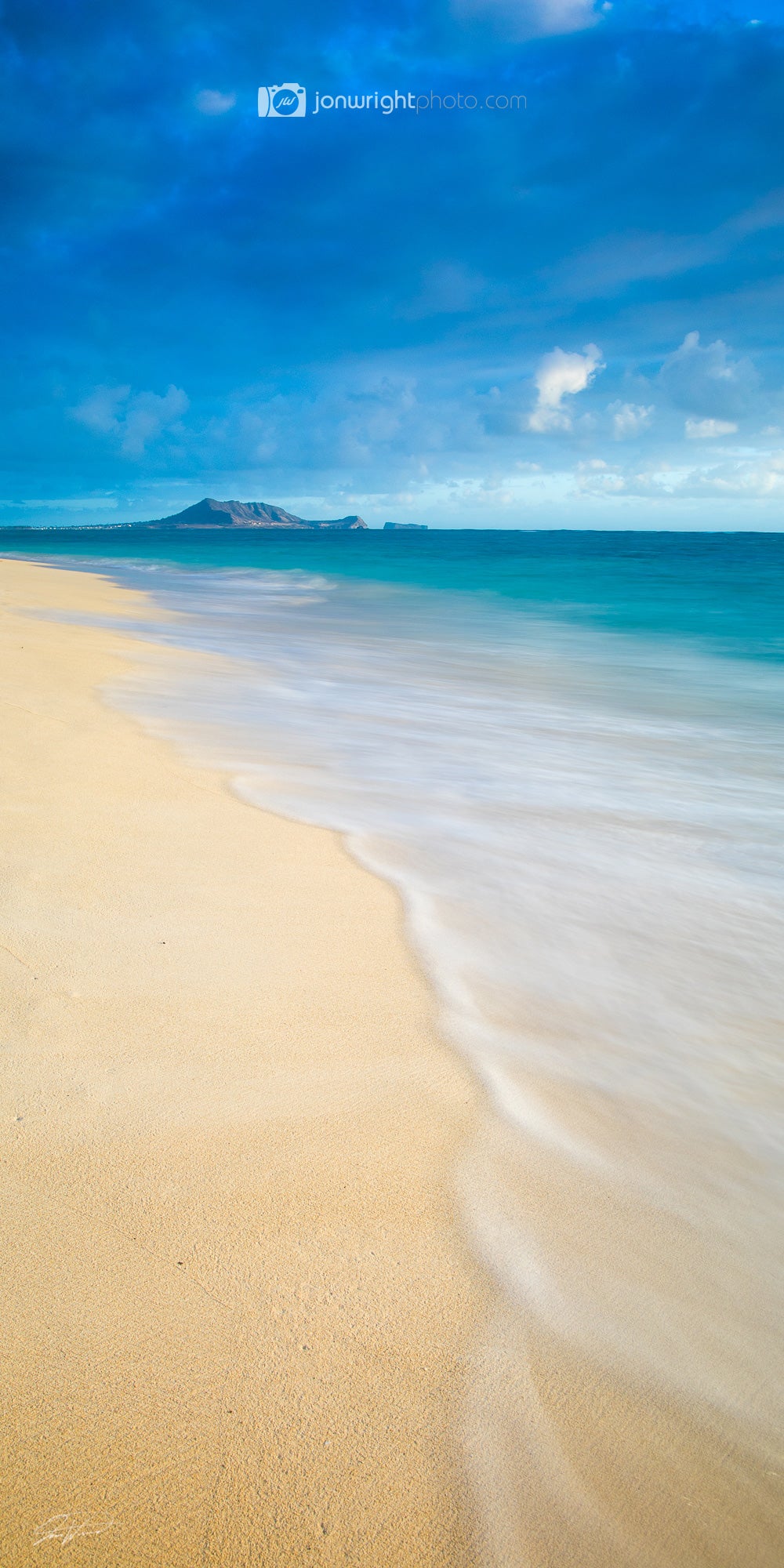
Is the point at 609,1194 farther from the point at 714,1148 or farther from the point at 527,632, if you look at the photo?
the point at 527,632

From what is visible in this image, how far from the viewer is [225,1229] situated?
1638 mm

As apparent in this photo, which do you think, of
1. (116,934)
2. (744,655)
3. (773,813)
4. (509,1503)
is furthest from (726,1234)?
(744,655)

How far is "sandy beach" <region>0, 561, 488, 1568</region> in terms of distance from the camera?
1.23 m

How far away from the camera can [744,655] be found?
575 inches

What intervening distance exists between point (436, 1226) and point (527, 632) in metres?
16.0
